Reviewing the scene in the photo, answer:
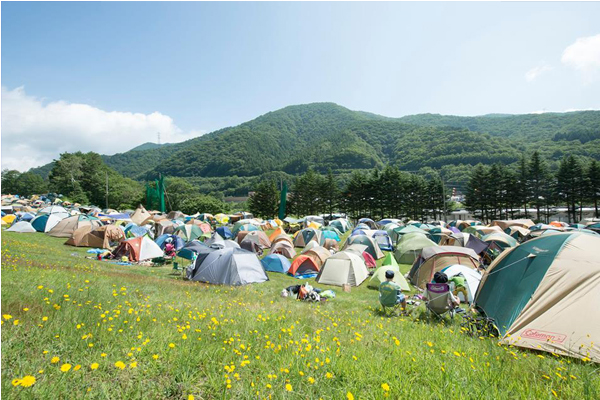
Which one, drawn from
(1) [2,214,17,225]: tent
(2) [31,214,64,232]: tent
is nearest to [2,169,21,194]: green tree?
(1) [2,214,17,225]: tent

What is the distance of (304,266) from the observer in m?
13.5

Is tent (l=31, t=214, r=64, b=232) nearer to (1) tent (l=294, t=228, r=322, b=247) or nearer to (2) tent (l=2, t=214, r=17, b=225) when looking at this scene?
(2) tent (l=2, t=214, r=17, b=225)

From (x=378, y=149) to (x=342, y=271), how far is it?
136428mm

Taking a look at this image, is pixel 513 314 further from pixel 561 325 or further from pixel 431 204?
pixel 431 204

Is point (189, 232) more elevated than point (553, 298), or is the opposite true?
point (553, 298)

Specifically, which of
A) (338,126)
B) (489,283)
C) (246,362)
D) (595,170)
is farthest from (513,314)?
(338,126)

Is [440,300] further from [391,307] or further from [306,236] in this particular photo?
[306,236]

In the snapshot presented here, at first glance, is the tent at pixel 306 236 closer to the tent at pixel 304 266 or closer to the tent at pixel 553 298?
the tent at pixel 304 266

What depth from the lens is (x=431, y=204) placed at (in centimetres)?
4694

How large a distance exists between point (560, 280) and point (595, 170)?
159ft

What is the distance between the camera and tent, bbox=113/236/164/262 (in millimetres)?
15539

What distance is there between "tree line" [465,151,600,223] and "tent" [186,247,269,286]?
42.4m

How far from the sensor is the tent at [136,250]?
51.0 ft

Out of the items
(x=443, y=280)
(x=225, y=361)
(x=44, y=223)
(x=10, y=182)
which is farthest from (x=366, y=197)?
(x=10, y=182)
